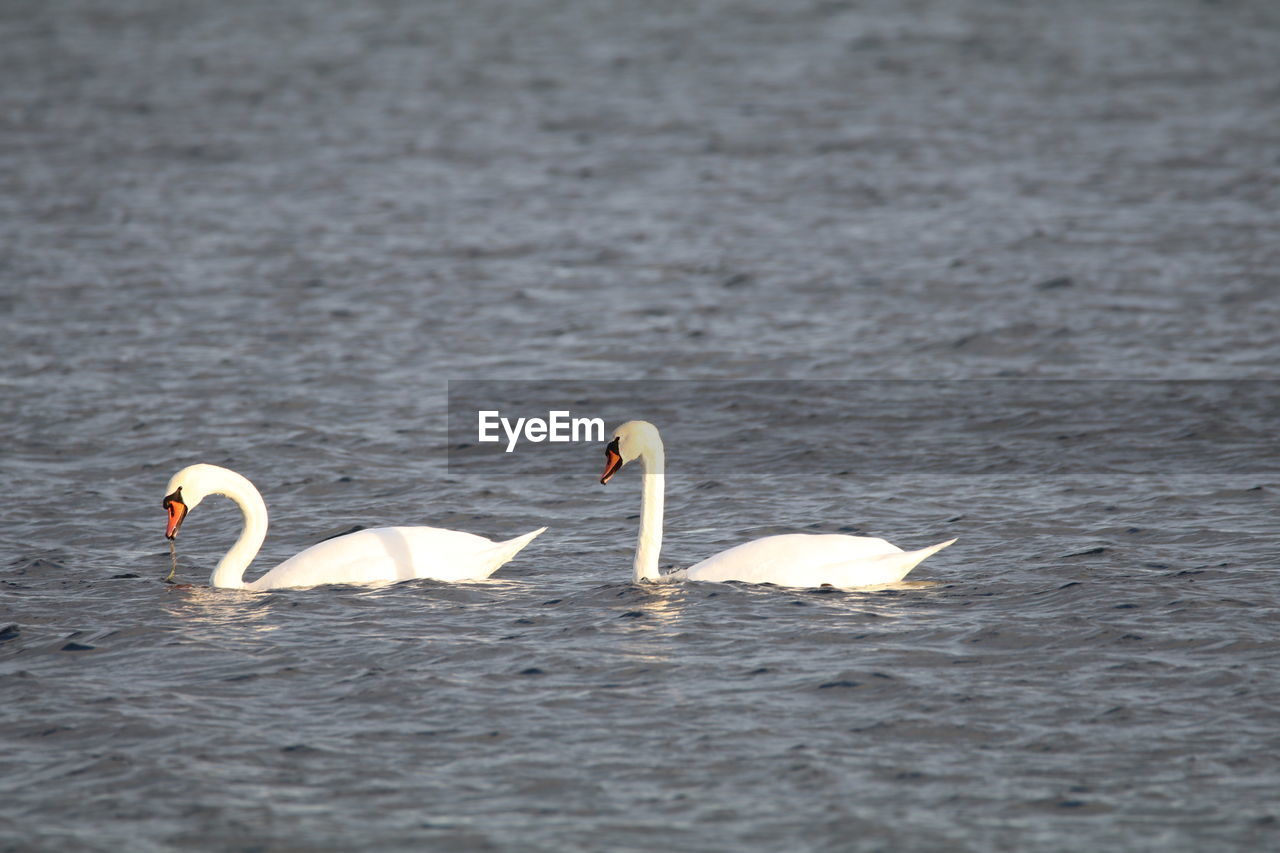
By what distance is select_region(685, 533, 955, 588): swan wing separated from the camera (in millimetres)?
14320

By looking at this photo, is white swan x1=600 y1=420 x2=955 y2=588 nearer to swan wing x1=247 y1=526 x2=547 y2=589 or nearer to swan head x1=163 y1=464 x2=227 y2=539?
swan wing x1=247 y1=526 x2=547 y2=589

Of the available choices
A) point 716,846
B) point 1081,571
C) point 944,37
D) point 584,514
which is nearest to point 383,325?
point 584,514

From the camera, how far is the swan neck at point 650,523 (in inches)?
588

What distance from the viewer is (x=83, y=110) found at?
1841 inches

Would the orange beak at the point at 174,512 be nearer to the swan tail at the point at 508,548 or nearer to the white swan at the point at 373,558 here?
the white swan at the point at 373,558

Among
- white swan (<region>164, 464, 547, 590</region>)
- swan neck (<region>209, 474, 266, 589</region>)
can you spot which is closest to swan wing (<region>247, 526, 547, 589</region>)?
white swan (<region>164, 464, 547, 590</region>)

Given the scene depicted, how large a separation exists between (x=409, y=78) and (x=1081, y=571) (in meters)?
41.4
